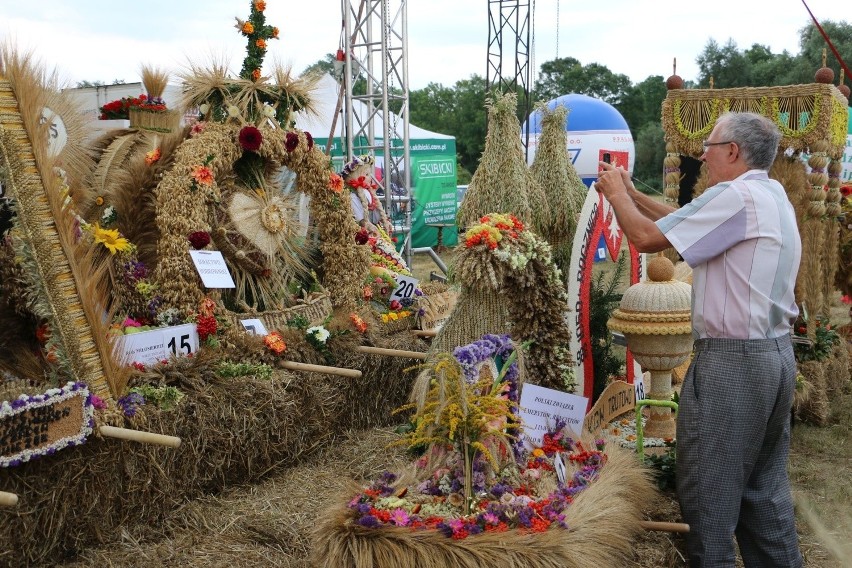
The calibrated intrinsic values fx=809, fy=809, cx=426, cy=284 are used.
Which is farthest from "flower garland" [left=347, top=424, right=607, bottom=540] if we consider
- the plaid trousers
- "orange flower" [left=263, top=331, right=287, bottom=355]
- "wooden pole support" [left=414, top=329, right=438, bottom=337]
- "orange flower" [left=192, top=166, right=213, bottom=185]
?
"wooden pole support" [left=414, top=329, right=438, bottom=337]

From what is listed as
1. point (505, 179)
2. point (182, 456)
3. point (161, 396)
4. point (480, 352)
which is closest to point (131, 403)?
point (161, 396)

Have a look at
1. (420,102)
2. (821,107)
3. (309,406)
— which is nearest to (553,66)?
(420,102)

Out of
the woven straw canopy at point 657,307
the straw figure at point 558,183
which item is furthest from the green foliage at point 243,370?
the straw figure at point 558,183

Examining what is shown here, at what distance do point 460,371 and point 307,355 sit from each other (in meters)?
1.85

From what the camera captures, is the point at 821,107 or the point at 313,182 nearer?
the point at 313,182

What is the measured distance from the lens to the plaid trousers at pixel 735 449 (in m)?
2.73

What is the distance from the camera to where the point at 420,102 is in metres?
39.0

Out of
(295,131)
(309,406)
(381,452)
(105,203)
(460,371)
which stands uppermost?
(295,131)

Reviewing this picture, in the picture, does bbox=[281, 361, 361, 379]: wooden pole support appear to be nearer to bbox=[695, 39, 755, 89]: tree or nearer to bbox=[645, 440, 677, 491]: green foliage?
bbox=[645, 440, 677, 491]: green foliage

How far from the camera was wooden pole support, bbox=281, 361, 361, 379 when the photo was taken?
13.0 feet

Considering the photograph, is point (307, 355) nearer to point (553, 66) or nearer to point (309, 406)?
point (309, 406)

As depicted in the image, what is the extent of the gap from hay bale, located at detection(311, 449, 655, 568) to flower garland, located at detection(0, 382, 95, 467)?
3.39 feet

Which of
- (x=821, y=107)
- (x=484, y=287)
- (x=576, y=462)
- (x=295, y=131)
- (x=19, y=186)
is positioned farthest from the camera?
(x=821, y=107)

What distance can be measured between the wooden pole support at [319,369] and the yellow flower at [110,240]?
100 cm
